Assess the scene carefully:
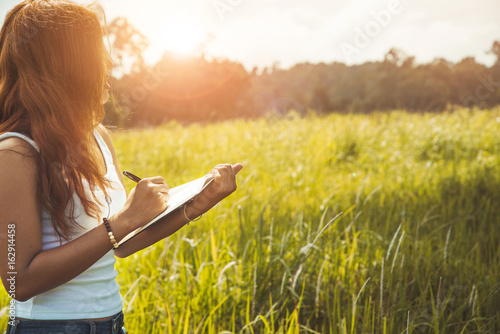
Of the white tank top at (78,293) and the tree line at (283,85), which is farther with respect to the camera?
the tree line at (283,85)

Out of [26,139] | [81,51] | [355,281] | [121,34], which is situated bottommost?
[355,281]

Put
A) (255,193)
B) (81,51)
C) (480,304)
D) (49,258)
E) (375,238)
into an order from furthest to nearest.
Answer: (255,193), (375,238), (480,304), (81,51), (49,258)

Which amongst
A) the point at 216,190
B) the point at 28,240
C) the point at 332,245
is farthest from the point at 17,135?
the point at 332,245

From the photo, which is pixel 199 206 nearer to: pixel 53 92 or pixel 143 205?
pixel 143 205

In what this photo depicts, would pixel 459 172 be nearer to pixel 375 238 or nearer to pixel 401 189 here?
pixel 401 189

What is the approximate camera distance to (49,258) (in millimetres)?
851

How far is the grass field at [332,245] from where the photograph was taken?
1.80m

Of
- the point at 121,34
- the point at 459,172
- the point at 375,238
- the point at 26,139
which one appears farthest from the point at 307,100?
the point at 26,139

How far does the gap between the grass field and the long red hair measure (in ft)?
2.70

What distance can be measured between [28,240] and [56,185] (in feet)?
0.42

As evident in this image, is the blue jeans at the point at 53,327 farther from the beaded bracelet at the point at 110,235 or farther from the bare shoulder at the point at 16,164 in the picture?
the bare shoulder at the point at 16,164

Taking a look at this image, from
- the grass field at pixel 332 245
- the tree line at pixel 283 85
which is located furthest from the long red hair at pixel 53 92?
the tree line at pixel 283 85

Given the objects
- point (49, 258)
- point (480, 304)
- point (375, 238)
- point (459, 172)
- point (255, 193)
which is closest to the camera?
point (49, 258)

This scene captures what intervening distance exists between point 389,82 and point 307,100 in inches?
217
